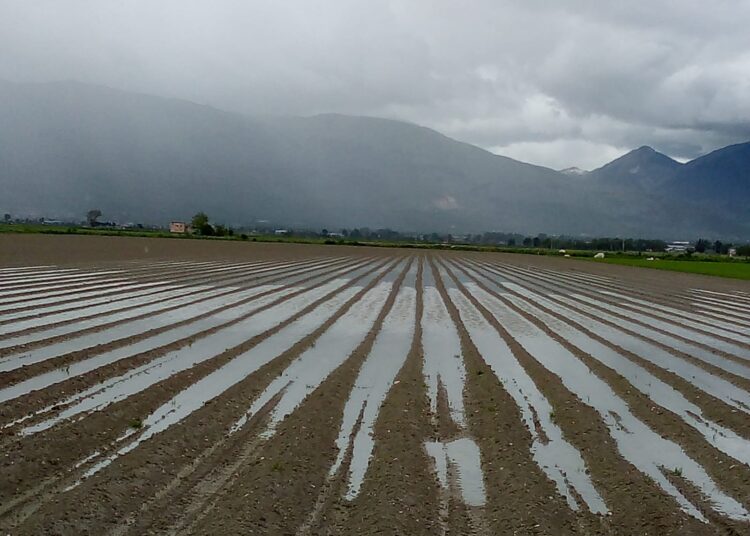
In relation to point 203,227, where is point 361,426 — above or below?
below

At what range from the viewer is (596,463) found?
5.82 metres

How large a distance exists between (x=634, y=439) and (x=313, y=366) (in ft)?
15.4

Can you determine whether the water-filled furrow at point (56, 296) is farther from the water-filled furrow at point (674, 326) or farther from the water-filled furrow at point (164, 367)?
A: the water-filled furrow at point (674, 326)

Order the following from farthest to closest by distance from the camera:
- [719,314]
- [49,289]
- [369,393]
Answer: [719,314] → [49,289] → [369,393]

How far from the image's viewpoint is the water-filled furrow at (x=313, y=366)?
7.10 m

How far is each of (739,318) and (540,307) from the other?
5.76m

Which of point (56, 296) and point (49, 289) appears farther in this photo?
point (49, 289)

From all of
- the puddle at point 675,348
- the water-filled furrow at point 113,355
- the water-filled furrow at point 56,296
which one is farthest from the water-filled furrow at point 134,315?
the puddle at point 675,348

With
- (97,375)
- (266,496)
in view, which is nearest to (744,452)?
(266,496)

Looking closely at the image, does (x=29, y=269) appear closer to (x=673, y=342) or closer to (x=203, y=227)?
(x=673, y=342)

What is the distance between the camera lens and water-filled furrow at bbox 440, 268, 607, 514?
5145mm

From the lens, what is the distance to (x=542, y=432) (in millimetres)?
6699

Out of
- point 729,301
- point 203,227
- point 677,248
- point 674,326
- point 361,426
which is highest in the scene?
point 203,227

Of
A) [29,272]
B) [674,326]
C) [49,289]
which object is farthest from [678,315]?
[29,272]
